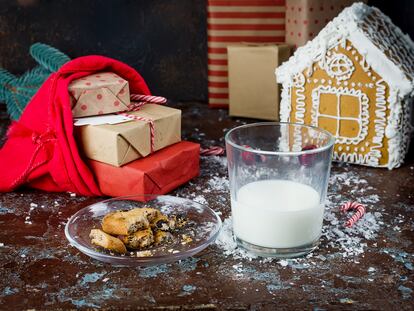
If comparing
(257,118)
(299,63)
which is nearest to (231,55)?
(257,118)

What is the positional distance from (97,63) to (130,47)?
1.49ft

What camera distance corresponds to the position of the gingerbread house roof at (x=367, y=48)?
1031 millimetres

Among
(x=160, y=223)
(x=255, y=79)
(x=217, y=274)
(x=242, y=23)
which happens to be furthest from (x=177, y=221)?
(x=242, y=23)

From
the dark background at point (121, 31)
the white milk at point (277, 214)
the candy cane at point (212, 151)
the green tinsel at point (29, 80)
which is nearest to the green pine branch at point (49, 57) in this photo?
the green tinsel at point (29, 80)

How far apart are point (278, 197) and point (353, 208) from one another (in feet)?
0.61

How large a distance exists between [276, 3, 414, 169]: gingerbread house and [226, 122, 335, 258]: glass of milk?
271 millimetres

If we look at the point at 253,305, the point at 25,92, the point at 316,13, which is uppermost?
the point at 316,13

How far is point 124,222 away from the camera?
2.61ft

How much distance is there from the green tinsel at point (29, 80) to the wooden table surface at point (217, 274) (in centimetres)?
37

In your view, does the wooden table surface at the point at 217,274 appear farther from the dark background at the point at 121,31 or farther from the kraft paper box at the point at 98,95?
the dark background at the point at 121,31

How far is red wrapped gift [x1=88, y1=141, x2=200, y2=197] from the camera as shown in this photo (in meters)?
0.94

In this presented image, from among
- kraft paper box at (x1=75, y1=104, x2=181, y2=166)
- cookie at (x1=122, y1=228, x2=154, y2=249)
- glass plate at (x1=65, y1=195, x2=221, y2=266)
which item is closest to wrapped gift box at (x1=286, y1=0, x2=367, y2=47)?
kraft paper box at (x1=75, y1=104, x2=181, y2=166)

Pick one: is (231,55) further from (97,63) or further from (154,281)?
(154,281)

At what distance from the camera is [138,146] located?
957 millimetres
